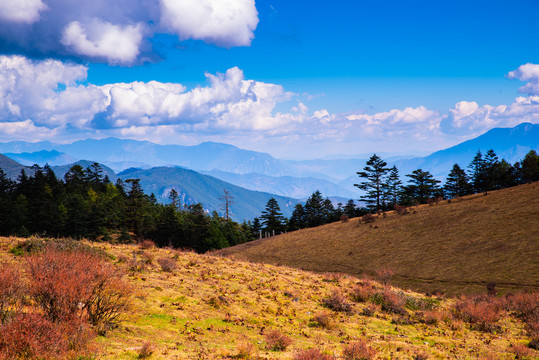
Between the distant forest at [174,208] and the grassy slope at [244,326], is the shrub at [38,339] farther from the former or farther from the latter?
the distant forest at [174,208]

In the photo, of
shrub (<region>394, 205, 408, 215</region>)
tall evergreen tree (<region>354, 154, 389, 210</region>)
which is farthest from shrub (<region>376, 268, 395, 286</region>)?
tall evergreen tree (<region>354, 154, 389, 210</region>)

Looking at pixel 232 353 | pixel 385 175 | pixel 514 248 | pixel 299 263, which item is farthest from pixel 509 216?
pixel 232 353

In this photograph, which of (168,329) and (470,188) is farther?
(470,188)

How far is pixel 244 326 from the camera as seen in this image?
1438cm

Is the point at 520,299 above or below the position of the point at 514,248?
below

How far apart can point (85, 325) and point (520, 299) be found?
28.4m

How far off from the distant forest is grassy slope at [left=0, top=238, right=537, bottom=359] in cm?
5683

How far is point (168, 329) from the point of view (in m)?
12.4

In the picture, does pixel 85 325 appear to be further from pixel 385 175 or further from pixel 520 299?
pixel 385 175

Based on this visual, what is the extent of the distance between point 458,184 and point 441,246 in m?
58.6

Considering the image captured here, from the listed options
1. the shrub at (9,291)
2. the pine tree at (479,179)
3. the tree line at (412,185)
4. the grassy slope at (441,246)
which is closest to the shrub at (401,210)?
the grassy slope at (441,246)

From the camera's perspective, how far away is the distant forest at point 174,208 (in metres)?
76.8

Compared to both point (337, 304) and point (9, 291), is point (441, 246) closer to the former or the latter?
point (337, 304)

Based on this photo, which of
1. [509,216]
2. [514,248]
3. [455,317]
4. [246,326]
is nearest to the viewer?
[246,326]
